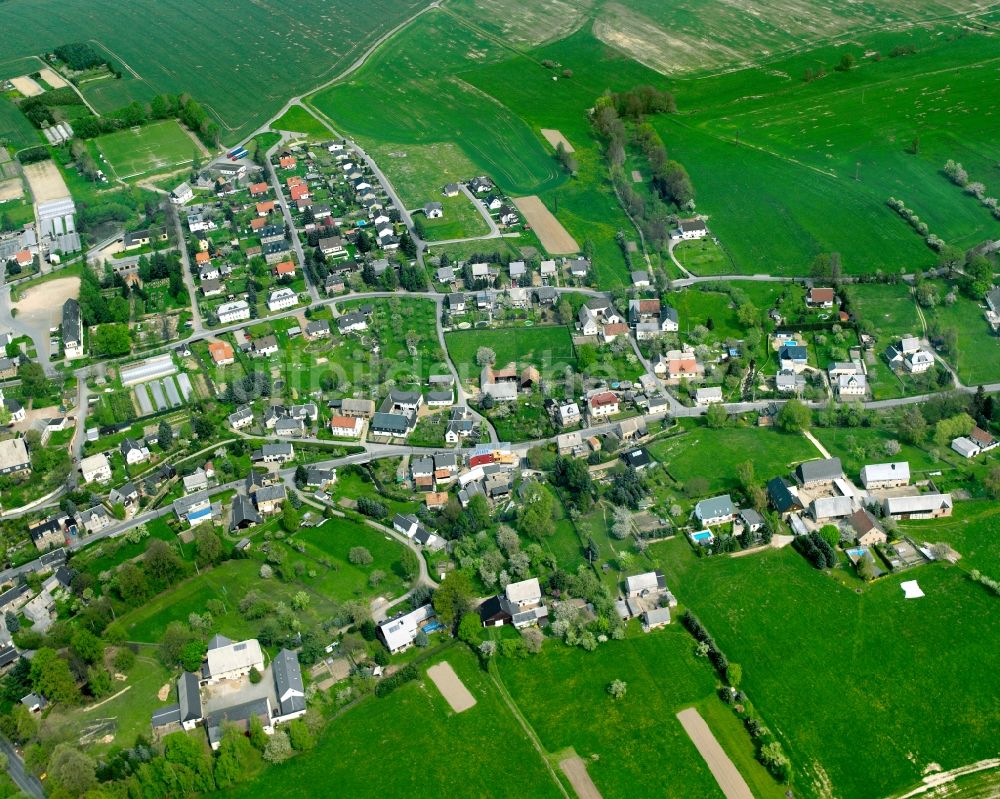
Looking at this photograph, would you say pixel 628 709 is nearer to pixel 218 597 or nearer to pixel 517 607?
pixel 517 607


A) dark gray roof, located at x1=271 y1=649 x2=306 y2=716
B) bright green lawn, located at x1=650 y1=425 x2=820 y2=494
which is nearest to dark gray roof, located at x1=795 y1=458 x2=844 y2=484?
bright green lawn, located at x1=650 y1=425 x2=820 y2=494

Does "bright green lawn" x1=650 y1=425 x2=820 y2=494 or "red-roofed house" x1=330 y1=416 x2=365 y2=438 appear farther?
"red-roofed house" x1=330 y1=416 x2=365 y2=438

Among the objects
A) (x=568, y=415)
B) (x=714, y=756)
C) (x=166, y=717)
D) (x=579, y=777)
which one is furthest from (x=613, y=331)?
(x=166, y=717)

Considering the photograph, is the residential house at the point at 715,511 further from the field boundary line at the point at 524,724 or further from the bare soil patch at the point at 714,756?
the field boundary line at the point at 524,724

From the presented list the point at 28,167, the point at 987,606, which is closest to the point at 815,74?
the point at 987,606

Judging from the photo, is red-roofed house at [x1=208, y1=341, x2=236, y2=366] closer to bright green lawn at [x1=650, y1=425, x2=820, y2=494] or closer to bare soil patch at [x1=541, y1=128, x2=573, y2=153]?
bright green lawn at [x1=650, y1=425, x2=820, y2=494]
